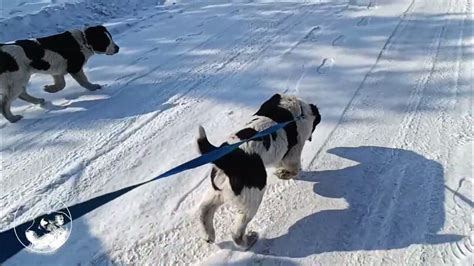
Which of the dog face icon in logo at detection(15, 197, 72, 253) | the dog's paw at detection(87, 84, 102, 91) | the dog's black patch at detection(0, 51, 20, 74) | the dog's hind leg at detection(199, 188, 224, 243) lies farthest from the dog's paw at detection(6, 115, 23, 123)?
the dog's hind leg at detection(199, 188, 224, 243)

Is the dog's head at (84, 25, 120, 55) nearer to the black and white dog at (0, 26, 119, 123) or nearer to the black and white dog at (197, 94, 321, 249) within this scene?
the black and white dog at (0, 26, 119, 123)

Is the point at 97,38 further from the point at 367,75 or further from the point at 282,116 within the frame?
the point at 367,75

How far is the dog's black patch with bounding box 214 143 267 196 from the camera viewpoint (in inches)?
122

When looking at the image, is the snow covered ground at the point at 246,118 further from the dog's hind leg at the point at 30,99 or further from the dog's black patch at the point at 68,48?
the dog's black patch at the point at 68,48

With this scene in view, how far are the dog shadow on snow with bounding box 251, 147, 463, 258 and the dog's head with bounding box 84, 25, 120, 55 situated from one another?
11.3 ft

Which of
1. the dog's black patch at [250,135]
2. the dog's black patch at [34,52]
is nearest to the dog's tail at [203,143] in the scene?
the dog's black patch at [250,135]

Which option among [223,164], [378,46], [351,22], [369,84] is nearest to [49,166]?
[223,164]

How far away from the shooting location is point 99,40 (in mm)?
5973

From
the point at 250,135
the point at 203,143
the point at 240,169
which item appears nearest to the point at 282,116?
the point at 250,135

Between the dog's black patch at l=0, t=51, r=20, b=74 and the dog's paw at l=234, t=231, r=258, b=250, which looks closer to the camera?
the dog's paw at l=234, t=231, r=258, b=250

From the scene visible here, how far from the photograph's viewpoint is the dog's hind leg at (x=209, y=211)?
11.0ft

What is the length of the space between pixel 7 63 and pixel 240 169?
136 inches

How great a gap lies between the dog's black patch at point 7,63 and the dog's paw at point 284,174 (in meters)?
3.33

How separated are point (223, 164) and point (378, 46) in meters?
4.94
